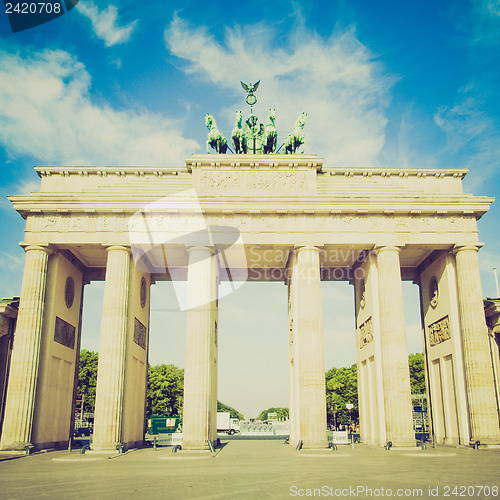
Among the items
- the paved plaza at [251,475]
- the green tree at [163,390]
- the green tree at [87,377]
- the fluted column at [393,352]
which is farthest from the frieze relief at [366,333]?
the green tree at [163,390]

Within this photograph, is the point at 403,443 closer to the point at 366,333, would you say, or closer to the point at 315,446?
the point at 315,446

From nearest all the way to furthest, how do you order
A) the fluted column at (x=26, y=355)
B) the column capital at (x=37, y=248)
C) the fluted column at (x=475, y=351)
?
the fluted column at (x=26, y=355), the fluted column at (x=475, y=351), the column capital at (x=37, y=248)

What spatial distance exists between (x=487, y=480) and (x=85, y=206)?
81.8 ft

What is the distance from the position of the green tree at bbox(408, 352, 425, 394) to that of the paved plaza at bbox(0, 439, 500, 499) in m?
56.6

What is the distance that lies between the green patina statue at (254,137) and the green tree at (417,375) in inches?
2208

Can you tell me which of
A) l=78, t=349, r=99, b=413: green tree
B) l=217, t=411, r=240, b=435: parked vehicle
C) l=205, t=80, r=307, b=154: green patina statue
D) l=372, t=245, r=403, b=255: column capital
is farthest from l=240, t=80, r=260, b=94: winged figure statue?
l=78, t=349, r=99, b=413: green tree

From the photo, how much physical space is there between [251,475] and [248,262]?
1949 cm

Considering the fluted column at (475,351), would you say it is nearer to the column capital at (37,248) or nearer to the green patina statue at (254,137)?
the green patina statue at (254,137)

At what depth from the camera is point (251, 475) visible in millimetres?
17109

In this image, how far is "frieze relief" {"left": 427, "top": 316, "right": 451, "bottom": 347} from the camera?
3192 centimetres

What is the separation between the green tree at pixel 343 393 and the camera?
86.8 metres

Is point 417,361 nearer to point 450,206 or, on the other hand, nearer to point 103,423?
point 450,206

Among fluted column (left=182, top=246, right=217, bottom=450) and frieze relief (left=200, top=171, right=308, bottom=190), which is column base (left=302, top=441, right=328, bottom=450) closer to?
fluted column (left=182, top=246, right=217, bottom=450)

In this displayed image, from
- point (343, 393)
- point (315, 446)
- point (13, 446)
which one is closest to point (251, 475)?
point (315, 446)
